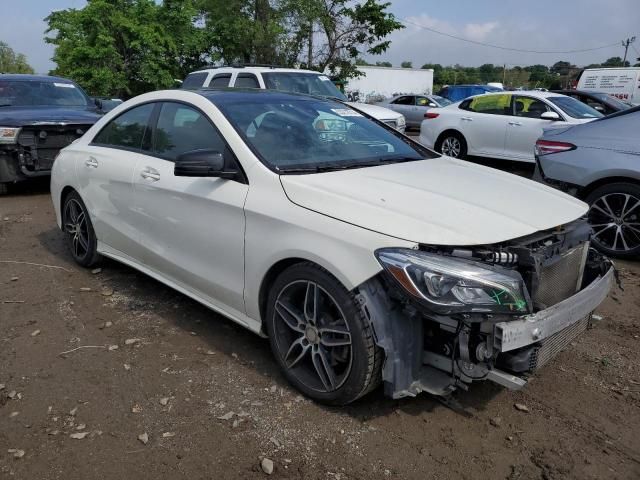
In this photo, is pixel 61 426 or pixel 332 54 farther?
pixel 332 54

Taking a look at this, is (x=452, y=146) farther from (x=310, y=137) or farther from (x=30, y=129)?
(x=310, y=137)

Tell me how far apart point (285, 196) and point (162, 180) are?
1.20m

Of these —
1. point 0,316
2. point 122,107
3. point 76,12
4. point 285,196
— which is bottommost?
point 0,316

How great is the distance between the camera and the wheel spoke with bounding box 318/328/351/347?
2.78m

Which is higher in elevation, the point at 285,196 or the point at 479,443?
the point at 285,196

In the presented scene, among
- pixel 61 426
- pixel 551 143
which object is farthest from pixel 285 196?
pixel 551 143

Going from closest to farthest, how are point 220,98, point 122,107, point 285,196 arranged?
point 285,196 → point 220,98 → point 122,107

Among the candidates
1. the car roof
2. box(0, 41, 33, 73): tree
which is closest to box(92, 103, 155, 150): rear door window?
the car roof

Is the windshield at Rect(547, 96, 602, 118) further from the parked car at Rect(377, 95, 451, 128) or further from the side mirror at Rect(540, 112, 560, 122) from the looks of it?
the parked car at Rect(377, 95, 451, 128)

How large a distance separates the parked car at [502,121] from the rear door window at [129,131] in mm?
7136

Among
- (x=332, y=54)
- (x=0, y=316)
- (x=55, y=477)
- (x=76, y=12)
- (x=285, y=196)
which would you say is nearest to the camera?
(x=55, y=477)

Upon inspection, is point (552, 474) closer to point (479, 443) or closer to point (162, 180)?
point (479, 443)

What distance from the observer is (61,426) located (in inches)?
112

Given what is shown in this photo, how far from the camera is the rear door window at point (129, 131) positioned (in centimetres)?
424
